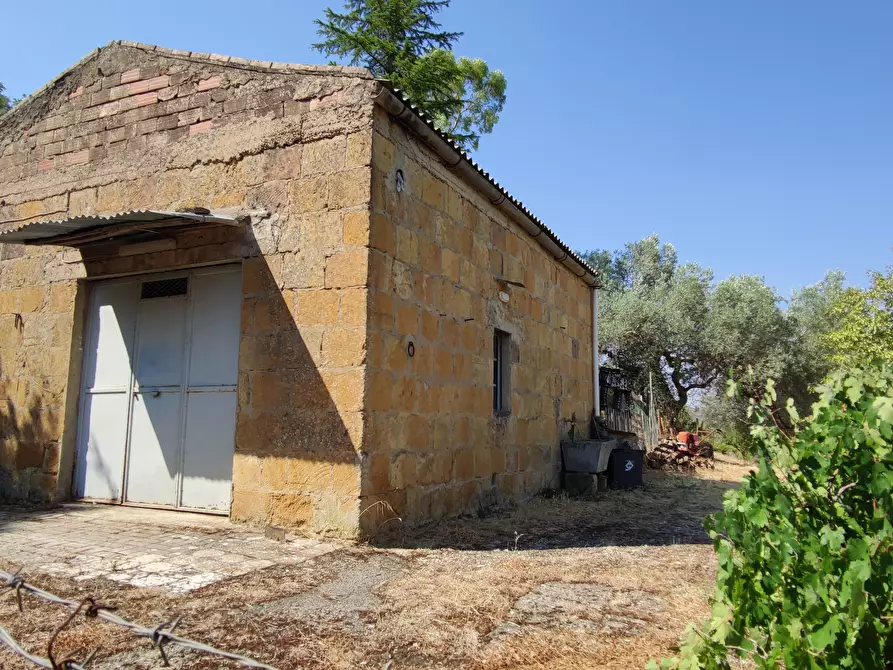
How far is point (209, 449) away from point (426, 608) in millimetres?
3506

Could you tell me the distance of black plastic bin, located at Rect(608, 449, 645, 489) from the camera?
1035 centimetres

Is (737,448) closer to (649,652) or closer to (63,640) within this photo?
(649,652)

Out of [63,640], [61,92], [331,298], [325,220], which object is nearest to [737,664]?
[63,640]

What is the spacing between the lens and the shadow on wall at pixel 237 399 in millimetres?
5562

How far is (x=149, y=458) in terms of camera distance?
6750 millimetres

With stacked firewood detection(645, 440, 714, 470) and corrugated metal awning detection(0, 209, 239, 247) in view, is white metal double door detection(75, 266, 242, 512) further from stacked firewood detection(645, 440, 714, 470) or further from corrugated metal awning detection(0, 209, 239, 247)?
stacked firewood detection(645, 440, 714, 470)

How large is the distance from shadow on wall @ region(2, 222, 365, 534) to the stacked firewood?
9529mm

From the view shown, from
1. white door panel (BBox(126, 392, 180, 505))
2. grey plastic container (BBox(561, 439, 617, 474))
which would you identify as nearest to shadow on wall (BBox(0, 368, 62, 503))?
white door panel (BBox(126, 392, 180, 505))

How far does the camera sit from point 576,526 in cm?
684

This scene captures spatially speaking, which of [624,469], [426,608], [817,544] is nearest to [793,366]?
[624,469]

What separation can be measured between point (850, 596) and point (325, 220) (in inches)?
195

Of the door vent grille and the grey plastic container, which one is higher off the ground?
the door vent grille

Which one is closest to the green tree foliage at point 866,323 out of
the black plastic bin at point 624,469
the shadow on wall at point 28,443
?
the black plastic bin at point 624,469

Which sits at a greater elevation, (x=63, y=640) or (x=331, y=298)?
(x=331, y=298)
